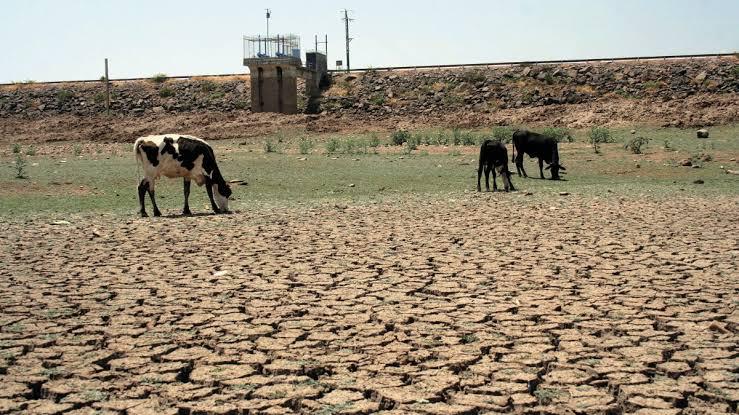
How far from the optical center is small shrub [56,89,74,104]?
5369 centimetres

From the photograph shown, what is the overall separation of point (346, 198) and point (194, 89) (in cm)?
3931

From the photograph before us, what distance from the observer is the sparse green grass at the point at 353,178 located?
16.6 m

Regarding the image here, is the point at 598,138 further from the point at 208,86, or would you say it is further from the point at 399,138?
the point at 208,86

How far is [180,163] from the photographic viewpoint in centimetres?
1441

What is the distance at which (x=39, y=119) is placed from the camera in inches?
1976

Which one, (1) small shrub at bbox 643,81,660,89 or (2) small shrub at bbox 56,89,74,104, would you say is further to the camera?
(2) small shrub at bbox 56,89,74,104

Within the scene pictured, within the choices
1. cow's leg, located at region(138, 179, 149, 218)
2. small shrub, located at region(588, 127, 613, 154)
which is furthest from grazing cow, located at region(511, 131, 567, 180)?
cow's leg, located at region(138, 179, 149, 218)

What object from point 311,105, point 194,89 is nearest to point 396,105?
point 311,105

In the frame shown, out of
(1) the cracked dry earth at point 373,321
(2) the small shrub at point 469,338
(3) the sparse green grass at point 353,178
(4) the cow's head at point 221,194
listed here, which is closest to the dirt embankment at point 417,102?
(3) the sparse green grass at point 353,178

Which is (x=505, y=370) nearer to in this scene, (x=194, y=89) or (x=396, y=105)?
(x=396, y=105)

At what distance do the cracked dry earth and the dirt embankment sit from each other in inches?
1107

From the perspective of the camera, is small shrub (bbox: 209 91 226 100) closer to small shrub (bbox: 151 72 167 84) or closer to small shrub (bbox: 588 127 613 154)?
small shrub (bbox: 151 72 167 84)

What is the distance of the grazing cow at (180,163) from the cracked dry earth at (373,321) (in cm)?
269

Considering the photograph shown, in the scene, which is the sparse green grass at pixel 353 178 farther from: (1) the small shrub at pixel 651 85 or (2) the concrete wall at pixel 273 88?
(2) the concrete wall at pixel 273 88
